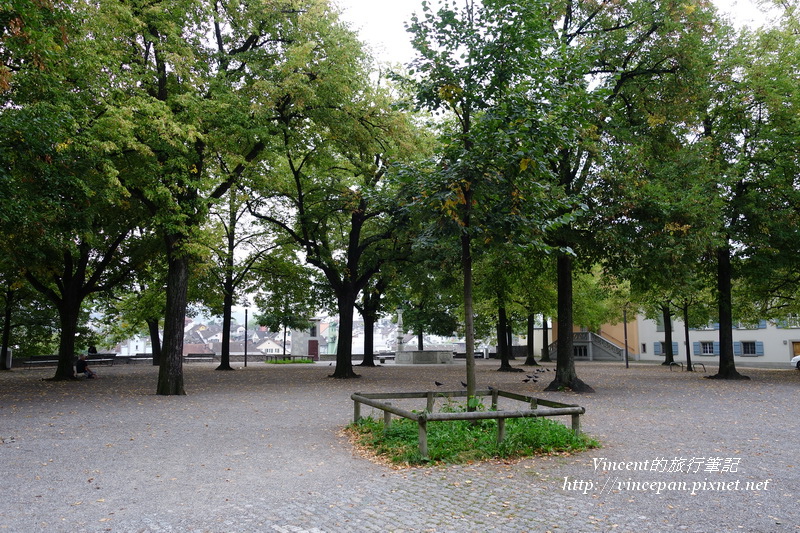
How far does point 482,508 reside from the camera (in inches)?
216

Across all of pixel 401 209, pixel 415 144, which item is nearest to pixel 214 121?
pixel 415 144

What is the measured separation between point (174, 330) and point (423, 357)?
26.0 metres

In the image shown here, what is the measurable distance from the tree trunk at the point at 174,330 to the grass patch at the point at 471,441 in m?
8.91

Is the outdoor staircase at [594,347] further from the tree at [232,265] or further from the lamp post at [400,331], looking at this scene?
the tree at [232,265]

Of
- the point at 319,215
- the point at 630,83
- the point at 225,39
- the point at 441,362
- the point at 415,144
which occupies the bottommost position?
the point at 441,362

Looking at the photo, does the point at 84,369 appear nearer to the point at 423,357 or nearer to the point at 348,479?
the point at 348,479

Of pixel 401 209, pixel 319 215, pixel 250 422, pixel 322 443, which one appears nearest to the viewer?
pixel 322 443

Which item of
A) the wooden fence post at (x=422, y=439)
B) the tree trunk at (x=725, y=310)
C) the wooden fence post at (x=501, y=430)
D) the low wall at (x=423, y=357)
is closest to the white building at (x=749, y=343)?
the tree trunk at (x=725, y=310)

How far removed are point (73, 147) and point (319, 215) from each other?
11.1 metres

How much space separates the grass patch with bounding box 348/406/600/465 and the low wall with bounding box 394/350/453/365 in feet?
103

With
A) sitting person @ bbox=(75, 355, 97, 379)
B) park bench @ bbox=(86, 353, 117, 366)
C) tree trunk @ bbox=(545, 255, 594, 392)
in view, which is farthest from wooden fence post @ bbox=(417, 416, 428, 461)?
park bench @ bbox=(86, 353, 117, 366)

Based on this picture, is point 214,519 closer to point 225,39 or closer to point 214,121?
point 214,121

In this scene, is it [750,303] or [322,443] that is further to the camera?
[750,303]

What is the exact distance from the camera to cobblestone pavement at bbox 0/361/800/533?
5.12 meters
